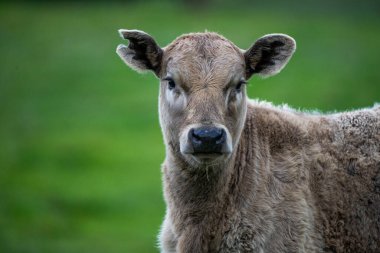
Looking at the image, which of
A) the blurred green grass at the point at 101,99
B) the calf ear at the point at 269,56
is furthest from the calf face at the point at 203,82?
the blurred green grass at the point at 101,99

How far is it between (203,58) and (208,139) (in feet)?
4.43

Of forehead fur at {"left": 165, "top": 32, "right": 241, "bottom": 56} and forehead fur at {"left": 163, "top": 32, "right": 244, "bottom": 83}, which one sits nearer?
forehead fur at {"left": 163, "top": 32, "right": 244, "bottom": 83}

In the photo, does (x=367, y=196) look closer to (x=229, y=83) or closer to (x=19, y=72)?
(x=229, y=83)

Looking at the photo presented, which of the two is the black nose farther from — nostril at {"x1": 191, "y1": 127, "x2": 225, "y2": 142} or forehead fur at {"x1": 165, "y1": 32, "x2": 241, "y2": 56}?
forehead fur at {"x1": 165, "y1": 32, "x2": 241, "y2": 56}

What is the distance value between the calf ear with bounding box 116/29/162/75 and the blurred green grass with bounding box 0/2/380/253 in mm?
14167

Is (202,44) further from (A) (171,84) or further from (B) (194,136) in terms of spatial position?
(B) (194,136)

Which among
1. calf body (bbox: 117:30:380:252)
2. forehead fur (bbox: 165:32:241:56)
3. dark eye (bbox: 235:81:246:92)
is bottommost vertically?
calf body (bbox: 117:30:380:252)

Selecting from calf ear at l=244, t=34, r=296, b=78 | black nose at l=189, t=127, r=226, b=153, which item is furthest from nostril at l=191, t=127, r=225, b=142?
calf ear at l=244, t=34, r=296, b=78

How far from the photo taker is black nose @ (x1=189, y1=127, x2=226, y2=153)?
9.84 metres

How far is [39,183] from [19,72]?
50.1 ft

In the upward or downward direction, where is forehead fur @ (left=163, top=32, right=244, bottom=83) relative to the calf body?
upward

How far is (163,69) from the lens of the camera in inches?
438

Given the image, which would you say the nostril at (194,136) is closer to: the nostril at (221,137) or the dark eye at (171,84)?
the nostril at (221,137)

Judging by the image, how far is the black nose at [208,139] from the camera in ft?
32.3
